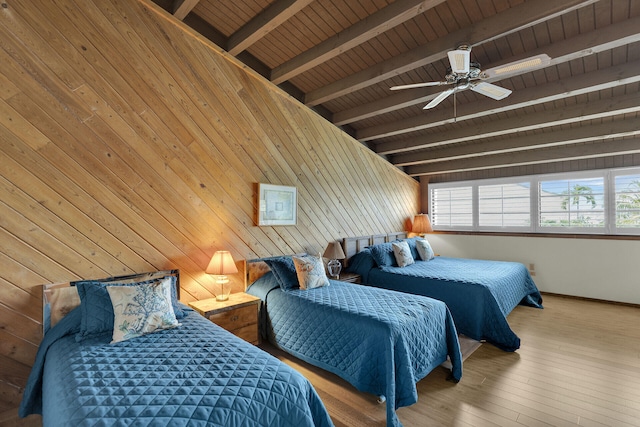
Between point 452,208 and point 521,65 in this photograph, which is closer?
point 521,65

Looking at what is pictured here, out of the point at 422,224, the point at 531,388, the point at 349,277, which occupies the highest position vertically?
the point at 422,224

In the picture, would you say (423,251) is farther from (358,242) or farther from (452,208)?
(452,208)

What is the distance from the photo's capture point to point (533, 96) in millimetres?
3279

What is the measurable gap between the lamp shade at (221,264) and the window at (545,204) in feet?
15.6

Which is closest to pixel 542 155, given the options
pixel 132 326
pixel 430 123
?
pixel 430 123

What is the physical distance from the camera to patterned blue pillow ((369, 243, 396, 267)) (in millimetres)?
4367

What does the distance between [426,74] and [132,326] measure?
11.7ft

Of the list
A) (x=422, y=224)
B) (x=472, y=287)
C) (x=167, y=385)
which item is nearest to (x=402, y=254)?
(x=472, y=287)

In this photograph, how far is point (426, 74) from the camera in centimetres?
335

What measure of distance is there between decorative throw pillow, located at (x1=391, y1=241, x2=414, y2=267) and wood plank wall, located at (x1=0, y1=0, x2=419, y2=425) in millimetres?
1542

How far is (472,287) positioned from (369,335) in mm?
1746

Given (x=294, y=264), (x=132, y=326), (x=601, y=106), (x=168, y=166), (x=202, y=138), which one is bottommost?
(x=132, y=326)

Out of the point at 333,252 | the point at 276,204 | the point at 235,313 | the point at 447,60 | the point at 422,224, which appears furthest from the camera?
the point at 422,224

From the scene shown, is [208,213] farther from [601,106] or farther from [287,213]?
[601,106]
